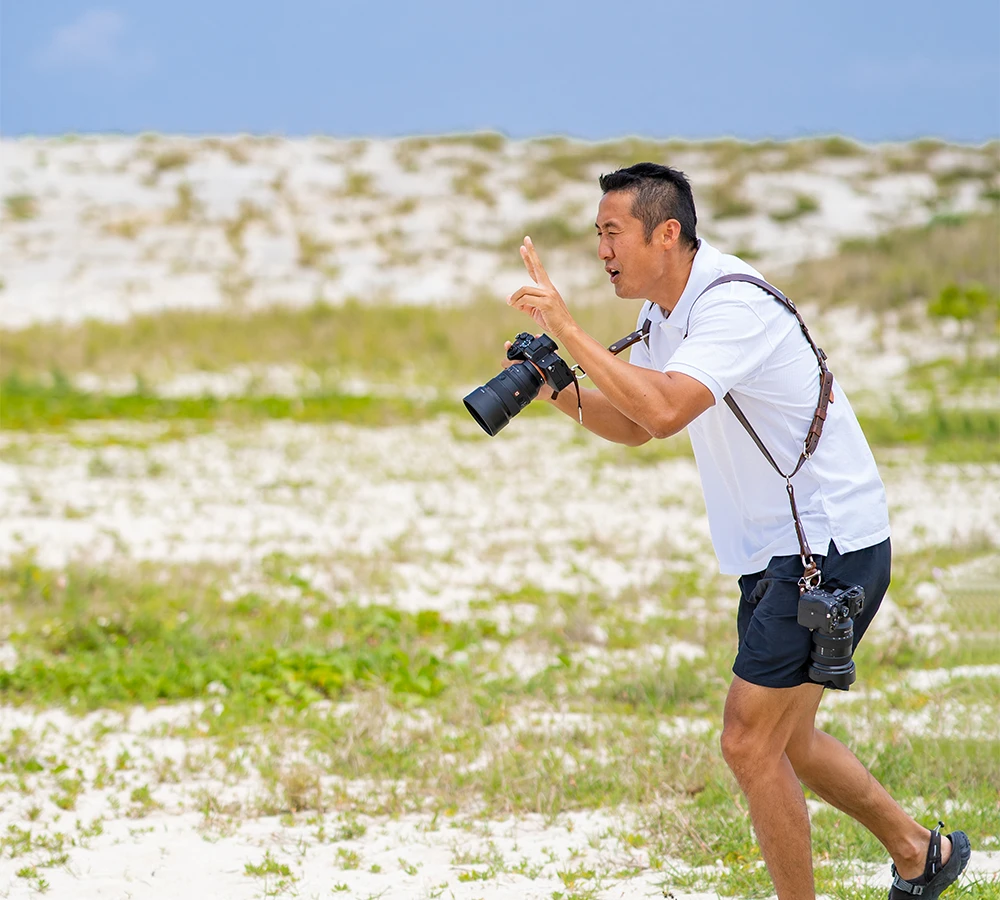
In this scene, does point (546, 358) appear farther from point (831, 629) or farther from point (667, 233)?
point (831, 629)

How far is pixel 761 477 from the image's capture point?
3.15 m

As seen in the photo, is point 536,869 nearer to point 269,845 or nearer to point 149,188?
point 269,845

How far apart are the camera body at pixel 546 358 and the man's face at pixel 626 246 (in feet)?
0.84

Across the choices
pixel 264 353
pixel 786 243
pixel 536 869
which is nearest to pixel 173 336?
pixel 264 353

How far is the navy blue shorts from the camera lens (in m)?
3.03

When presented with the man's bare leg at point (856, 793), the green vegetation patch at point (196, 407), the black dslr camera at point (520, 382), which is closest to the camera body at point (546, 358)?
the black dslr camera at point (520, 382)

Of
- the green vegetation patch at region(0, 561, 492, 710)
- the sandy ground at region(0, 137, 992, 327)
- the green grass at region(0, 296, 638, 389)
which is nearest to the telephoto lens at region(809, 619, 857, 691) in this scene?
the green vegetation patch at region(0, 561, 492, 710)

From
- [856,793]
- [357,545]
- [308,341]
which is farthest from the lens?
[308,341]

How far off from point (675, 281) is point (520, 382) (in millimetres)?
499

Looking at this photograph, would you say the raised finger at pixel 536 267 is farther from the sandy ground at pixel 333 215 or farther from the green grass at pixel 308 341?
the sandy ground at pixel 333 215

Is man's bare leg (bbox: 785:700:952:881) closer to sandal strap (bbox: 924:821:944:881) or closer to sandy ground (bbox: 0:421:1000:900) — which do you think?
sandal strap (bbox: 924:821:944:881)

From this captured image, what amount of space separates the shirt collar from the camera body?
1.05ft

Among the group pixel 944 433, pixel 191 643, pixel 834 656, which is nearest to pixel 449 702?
pixel 191 643

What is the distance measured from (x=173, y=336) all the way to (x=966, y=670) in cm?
1636
